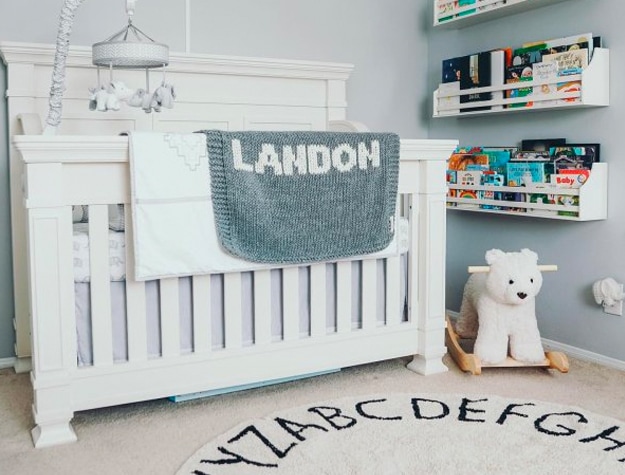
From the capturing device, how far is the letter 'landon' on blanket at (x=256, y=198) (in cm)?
181

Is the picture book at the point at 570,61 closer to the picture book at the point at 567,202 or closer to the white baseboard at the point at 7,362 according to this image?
the picture book at the point at 567,202

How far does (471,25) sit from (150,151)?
1674 millimetres

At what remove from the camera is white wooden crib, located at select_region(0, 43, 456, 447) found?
1.75 meters

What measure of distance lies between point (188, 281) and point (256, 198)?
0.96 ft

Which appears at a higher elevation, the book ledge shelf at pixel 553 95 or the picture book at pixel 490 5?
the picture book at pixel 490 5

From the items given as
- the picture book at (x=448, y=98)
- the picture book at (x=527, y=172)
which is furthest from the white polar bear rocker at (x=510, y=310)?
the picture book at (x=448, y=98)

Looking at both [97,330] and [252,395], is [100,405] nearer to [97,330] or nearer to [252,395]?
[97,330]

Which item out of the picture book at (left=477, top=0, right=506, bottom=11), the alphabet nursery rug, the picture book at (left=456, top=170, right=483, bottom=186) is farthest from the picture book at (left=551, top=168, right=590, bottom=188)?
the alphabet nursery rug

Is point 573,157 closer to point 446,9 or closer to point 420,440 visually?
point 446,9

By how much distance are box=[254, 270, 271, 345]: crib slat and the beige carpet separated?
181 mm

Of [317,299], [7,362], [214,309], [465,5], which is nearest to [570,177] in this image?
[465,5]

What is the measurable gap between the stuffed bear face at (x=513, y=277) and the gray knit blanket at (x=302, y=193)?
379 millimetres

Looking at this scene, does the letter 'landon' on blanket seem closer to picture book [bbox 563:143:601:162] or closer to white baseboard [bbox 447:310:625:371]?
picture book [bbox 563:143:601:162]

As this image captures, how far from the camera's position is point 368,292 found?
221cm
